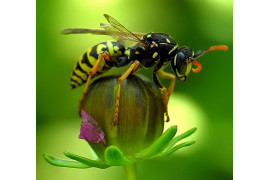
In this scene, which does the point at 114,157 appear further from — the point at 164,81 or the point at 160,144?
the point at 164,81

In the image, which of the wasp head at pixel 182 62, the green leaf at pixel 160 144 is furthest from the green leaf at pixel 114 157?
the wasp head at pixel 182 62

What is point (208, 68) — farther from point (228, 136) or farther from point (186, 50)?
point (186, 50)

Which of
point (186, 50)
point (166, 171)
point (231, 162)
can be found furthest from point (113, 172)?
point (186, 50)

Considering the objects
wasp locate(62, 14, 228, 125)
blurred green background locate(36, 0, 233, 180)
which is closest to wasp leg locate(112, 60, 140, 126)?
wasp locate(62, 14, 228, 125)

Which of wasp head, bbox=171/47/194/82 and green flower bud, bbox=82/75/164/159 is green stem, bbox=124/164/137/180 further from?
wasp head, bbox=171/47/194/82

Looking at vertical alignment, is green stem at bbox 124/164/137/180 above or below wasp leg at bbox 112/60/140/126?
below

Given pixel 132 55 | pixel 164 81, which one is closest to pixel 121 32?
pixel 132 55
